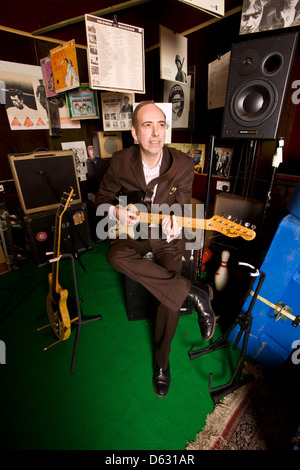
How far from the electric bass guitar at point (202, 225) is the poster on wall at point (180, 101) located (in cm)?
154

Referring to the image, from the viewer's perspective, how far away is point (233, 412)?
1.33m

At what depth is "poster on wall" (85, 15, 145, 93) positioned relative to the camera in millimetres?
1689

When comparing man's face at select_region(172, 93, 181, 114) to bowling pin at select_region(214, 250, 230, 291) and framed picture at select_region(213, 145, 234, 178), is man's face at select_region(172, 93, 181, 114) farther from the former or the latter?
bowling pin at select_region(214, 250, 230, 291)

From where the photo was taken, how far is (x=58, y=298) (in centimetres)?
170

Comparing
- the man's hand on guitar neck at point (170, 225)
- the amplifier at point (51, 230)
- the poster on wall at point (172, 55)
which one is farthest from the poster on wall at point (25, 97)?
the man's hand on guitar neck at point (170, 225)

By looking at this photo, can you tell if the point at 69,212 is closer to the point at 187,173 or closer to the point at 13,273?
the point at 13,273

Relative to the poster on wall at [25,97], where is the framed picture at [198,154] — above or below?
below

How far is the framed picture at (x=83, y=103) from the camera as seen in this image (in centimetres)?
283

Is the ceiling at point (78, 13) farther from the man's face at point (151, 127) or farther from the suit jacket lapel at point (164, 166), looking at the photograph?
the suit jacket lapel at point (164, 166)

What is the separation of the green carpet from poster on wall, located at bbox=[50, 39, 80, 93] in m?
Result: 2.14

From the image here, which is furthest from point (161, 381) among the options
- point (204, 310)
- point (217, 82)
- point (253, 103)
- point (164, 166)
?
point (217, 82)

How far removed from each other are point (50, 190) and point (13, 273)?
1.07 m

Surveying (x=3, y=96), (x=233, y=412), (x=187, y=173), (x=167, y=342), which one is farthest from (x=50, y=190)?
(x=233, y=412)
